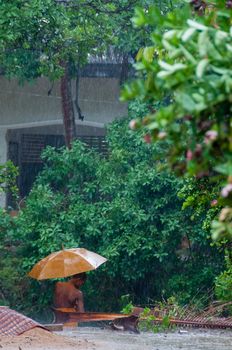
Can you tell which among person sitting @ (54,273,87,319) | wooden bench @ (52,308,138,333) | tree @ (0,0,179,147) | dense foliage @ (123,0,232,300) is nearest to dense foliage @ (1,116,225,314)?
person sitting @ (54,273,87,319)

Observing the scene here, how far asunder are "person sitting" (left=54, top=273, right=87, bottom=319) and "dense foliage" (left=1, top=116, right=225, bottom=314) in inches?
28.2

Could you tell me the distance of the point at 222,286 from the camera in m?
11.1

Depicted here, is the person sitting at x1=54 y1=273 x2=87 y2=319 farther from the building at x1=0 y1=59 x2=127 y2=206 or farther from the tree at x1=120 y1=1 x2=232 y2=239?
the tree at x1=120 y1=1 x2=232 y2=239

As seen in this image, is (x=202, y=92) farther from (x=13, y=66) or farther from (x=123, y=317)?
(x=13, y=66)

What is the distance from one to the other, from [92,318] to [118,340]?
3.01 feet

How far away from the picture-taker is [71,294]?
1195cm

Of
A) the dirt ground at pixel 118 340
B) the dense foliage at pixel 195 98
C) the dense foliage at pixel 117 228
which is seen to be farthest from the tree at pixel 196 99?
the dense foliage at pixel 117 228

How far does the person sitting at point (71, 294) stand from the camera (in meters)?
11.9

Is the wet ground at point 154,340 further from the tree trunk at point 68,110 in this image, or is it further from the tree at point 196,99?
the tree at point 196,99

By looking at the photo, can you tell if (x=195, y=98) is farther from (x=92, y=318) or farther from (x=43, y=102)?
(x=43, y=102)

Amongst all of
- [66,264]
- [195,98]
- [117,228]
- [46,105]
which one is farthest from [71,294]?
[195,98]

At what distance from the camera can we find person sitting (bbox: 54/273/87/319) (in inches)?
469

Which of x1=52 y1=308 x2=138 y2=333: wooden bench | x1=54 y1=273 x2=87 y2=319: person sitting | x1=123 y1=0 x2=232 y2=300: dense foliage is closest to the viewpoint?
x1=123 y1=0 x2=232 y2=300: dense foliage

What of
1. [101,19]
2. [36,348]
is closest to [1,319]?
[36,348]
